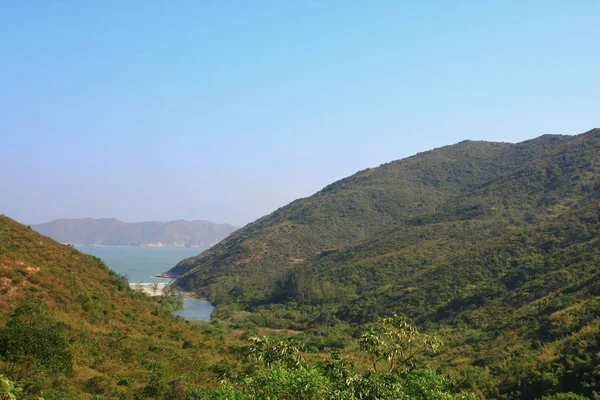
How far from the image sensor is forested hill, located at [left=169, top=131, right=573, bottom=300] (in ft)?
320

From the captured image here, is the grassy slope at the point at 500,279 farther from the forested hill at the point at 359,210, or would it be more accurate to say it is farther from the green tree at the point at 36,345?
the green tree at the point at 36,345

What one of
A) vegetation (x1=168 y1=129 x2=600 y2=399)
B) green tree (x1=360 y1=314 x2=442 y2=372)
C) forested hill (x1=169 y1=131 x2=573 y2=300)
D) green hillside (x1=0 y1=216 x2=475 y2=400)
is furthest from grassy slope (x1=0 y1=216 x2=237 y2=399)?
forested hill (x1=169 y1=131 x2=573 y2=300)

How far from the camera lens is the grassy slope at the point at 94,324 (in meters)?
17.5

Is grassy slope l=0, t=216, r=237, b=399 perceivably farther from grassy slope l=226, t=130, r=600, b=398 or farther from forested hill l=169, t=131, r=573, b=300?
forested hill l=169, t=131, r=573, b=300

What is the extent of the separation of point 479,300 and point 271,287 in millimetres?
41717

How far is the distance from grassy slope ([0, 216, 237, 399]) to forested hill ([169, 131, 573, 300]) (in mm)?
44283

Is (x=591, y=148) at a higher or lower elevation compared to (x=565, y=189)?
higher

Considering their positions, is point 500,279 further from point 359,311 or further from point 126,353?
point 126,353

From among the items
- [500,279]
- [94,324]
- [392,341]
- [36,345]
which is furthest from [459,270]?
[36,345]

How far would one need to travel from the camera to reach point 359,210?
383 ft

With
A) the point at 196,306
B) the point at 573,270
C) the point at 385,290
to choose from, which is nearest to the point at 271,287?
the point at 196,306

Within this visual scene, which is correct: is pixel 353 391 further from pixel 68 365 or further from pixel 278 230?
pixel 278 230

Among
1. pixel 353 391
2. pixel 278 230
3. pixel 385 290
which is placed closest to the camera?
pixel 353 391

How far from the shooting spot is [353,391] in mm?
10031
